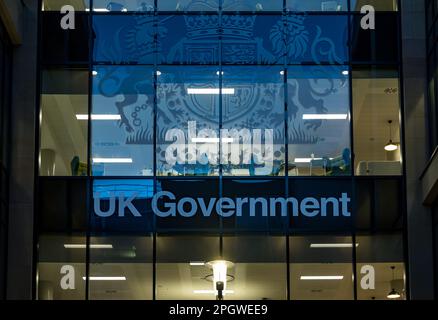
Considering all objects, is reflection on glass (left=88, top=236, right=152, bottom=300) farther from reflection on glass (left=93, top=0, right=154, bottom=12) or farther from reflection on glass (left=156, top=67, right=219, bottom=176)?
reflection on glass (left=93, top=0, right=154, bottom=12)

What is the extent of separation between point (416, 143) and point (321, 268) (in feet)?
11.7

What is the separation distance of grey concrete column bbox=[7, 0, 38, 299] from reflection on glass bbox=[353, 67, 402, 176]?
24.0 ft

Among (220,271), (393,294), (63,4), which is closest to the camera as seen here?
(393,294)

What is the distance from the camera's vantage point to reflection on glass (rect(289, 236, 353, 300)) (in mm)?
24250

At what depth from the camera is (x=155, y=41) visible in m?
25.6

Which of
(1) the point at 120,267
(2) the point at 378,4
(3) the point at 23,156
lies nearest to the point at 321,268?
(1) the point at 120,267

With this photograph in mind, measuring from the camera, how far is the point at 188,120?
25297 millimetres

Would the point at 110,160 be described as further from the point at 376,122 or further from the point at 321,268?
the point at 376,122

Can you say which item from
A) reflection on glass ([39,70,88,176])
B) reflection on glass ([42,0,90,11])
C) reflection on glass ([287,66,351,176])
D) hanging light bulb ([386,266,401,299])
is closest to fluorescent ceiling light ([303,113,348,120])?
reflection on glass ([287,66,351,176])

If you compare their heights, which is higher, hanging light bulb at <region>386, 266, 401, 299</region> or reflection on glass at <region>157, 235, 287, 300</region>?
reflection on glass at <region>157, 235, 287, 300</region>

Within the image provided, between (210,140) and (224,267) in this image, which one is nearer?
(224,267)

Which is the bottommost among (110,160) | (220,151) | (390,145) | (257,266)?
(257,266)

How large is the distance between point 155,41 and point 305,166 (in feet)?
14.8

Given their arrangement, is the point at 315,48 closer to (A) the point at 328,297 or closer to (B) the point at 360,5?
(B) the point at 360,5
